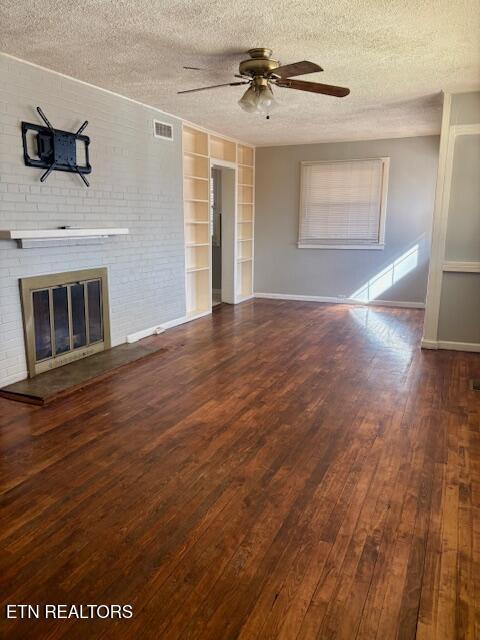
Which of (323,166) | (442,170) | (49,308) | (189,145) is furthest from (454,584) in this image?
(323,166)

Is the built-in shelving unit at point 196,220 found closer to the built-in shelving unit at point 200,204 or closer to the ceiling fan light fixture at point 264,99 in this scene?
the built-in shelving unit at point 200,204

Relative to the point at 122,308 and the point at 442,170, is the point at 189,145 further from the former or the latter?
the point at 442,170

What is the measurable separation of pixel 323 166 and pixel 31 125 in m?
5.07

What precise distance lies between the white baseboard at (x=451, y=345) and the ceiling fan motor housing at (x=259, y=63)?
10.7 feet

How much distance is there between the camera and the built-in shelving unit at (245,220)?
803cm

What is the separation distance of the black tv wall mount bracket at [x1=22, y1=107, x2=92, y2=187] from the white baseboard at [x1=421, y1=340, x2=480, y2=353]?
4013 mm

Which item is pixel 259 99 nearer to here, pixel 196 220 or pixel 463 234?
pixel 463 234

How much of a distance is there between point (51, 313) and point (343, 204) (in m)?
5.24

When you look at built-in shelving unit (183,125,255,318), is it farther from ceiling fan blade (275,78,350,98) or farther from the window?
ceiling fan blade (275,78,350,98)

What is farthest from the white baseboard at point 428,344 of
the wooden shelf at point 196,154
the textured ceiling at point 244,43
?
the wooden shelf at point 196,154

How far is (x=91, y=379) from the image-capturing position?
4.11 meters

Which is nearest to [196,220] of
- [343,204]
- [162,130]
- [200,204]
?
[200,204]

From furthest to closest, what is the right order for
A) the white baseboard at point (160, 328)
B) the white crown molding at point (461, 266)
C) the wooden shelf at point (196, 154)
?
1. the wooden shelf at point (196, 154)
2. the white baseboard at point (160, 328)
3. the white crown molding at point (461, 266)

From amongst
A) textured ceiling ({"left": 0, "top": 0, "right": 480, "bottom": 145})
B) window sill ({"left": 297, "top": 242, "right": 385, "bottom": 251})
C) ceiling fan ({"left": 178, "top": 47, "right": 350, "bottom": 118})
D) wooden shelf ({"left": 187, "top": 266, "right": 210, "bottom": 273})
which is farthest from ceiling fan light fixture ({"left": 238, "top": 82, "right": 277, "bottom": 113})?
window sill ({"left": 297, "top": 242, "right": 385, "bottom": 251})
